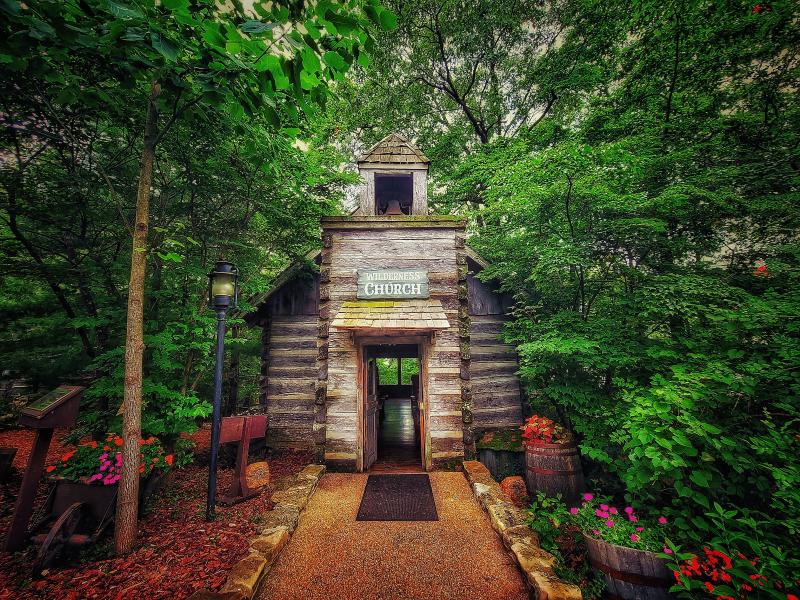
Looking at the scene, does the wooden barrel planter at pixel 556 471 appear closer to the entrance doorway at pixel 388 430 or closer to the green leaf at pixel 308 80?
the entrance doorway at pixel 388 430

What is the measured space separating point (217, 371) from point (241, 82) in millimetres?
3651

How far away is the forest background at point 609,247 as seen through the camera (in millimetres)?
3689

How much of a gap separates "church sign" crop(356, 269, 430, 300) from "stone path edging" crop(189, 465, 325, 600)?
12.1 feet

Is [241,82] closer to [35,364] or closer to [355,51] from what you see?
[355,51]

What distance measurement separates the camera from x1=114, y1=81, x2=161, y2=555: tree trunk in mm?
3445

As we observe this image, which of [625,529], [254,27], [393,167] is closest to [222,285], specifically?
[254,27]

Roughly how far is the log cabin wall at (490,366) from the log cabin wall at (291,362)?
182 inches

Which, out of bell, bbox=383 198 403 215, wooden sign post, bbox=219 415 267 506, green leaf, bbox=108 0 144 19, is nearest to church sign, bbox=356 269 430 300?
bell, bbox=383 198 403 215

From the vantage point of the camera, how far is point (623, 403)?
5.00 m

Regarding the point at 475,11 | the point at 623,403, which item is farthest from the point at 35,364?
the point at 475,11

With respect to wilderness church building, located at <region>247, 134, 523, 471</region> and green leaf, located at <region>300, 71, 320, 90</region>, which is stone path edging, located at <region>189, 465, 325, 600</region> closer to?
wilderness church building, located at <region>247, 134, 523, 471</region>

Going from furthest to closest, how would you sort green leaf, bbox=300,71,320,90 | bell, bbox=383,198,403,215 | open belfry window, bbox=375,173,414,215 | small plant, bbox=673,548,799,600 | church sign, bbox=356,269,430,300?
open belfry window, bbox=375,173,414,215 → bell, bbox=383,198,403,215 → church sign, bbox=356,269,430,300 → small plant, bbox=673,548,799,600 → green leaf, bbox=300,71,320,90

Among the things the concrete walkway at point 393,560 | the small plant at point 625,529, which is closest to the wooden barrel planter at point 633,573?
the small plant at point 625,529

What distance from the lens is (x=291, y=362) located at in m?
8.11
